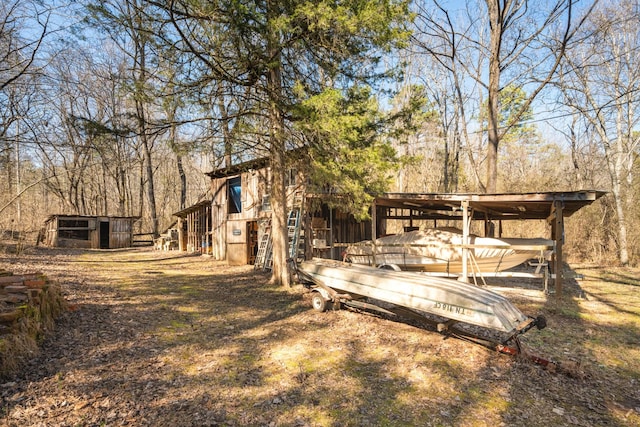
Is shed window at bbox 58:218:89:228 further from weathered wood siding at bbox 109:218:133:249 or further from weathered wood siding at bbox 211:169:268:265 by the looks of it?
weathered wood siding at bbox 211:169:268:265

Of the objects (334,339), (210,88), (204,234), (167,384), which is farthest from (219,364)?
(204,234)

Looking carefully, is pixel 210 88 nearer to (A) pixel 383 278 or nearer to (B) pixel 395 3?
(B) pixel 395 3

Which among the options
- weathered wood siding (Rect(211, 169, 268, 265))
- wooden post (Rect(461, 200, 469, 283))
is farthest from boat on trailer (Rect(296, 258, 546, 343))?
weathered wood siding (Rect(211, 169, 268, 265))

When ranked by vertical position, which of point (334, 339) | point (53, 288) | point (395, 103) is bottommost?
point (334, 339)

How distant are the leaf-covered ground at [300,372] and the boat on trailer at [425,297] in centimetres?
44

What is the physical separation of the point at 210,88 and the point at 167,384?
710 centimetres

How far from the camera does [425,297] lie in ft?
18.5

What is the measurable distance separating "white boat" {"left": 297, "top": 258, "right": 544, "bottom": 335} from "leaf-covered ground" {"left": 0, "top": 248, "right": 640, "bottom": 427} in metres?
0.58

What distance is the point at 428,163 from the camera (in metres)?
28.2

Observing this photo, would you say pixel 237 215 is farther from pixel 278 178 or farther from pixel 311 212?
pixel 278 178

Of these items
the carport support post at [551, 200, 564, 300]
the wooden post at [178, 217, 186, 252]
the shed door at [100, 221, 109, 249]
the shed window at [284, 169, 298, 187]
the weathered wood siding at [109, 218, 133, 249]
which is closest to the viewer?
the carport support post at [551, 200, 564, 300]

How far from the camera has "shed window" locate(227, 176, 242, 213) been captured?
1574cm

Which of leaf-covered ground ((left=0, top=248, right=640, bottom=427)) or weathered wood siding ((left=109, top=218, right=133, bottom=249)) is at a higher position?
weathered wood siding ((left=109, top=218, right=133, bottom=249))

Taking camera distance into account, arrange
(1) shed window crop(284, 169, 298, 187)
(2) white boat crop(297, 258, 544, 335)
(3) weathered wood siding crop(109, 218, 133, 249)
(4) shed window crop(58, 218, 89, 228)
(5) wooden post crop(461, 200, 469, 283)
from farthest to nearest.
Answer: (3) weathered wood siding crop(109, 218, 133, 249), (4) shed window crop(58, 218, 89, 228), (1) shed window crop(284, 169, 298, 187), (5) wooden post crop(461, 200, 469, 283), (2) white boat crop(297, 258, 544, 335)
